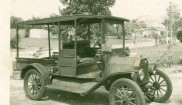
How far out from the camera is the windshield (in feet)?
17.9

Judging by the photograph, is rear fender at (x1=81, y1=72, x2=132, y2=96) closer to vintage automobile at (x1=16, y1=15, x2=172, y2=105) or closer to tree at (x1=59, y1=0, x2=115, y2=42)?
vintage automobile at (x1=16, y1=15, x2=172, y2=105)

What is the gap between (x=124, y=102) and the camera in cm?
475

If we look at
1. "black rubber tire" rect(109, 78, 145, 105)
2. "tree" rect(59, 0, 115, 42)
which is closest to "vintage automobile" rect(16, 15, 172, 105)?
"black rubber tire" rect(109, 78, 145, 105)

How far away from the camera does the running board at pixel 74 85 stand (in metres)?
5.29

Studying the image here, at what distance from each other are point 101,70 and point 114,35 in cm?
85

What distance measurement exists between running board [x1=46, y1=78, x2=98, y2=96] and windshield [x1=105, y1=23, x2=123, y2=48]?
0.94m

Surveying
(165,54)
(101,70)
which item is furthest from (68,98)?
(165,54)

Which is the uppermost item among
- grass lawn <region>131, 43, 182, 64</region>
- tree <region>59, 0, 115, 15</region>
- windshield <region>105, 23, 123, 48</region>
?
tree <region>59, 0, 115, 15</region>

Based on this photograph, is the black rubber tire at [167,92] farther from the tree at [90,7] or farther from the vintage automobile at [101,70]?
the tree at [90,7]

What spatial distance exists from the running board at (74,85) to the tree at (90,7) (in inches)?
162

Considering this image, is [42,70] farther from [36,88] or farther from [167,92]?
[167,92]

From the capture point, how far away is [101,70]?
5.60m

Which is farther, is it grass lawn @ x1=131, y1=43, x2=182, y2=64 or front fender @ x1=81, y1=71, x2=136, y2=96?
grass lawn @ x1=131, y1=43, x2=182, y2=64

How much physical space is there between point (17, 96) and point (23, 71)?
63 centimetres
